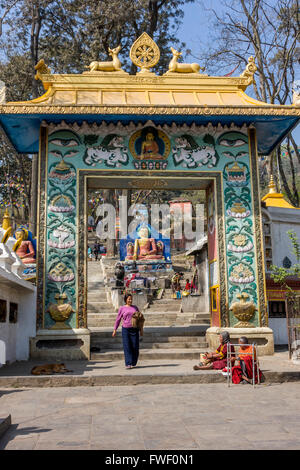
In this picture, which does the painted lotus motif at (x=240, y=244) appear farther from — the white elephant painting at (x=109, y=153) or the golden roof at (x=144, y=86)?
the white elephant painting at (x=109, y=153)

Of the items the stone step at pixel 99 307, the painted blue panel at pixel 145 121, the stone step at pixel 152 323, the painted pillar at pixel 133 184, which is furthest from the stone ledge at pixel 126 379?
the stone step at pixel 99 307

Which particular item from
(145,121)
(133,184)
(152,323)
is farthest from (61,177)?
(152,323)

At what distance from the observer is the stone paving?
4016 millimetres

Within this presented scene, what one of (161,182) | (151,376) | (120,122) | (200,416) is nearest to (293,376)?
(151,376)

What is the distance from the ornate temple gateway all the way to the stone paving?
11.4 ft

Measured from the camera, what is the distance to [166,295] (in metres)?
20.6

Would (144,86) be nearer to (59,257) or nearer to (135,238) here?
(59,257)

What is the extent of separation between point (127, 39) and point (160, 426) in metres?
23.7

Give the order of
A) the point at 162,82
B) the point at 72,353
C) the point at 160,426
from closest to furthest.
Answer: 1. the point at 160,426
2. the point at 72,353
3. the point at 162,82

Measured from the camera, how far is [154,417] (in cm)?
503

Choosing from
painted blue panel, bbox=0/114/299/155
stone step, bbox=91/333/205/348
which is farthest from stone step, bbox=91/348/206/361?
painted blue panel, bbox=0/114/299/155

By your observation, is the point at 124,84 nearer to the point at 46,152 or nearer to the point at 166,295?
the point at 46,152

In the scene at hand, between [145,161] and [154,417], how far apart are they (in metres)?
7.15

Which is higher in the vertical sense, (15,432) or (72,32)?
(72,32)
